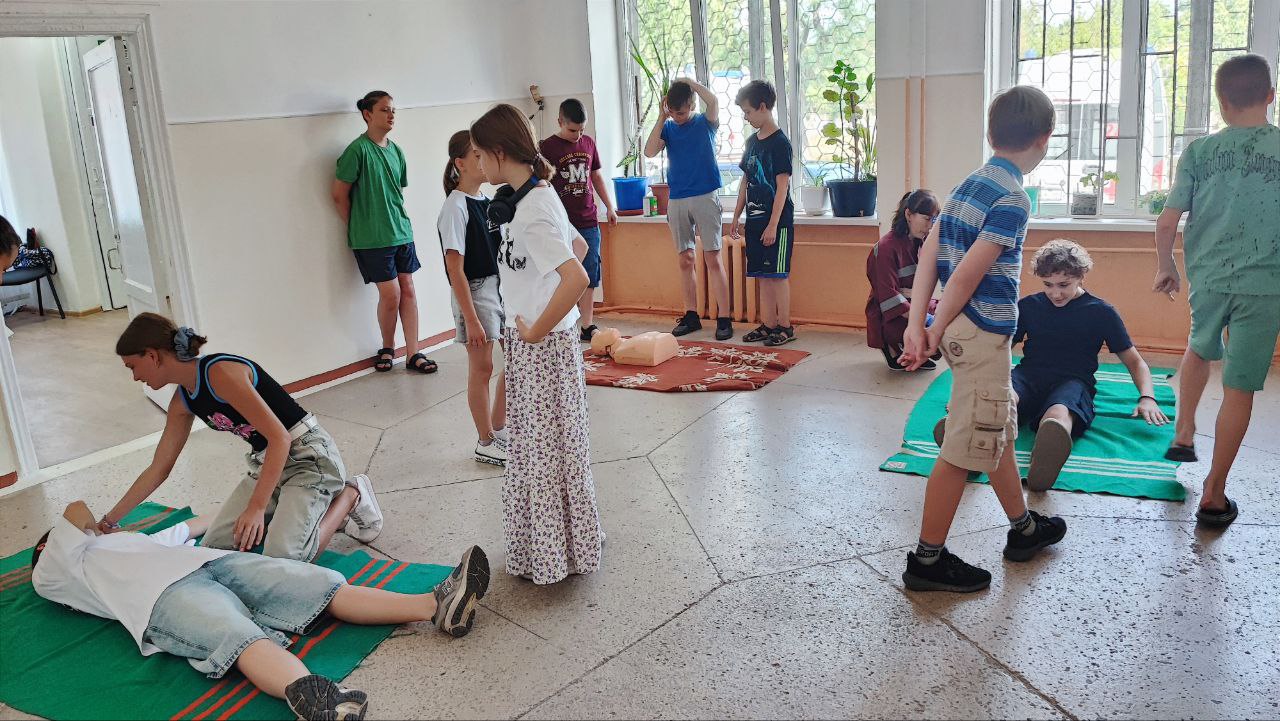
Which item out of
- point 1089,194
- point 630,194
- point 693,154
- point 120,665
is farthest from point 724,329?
point 120,665

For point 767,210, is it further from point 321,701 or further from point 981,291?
point 321,701

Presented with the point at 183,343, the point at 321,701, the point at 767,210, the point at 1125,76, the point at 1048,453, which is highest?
the point at 1125,76

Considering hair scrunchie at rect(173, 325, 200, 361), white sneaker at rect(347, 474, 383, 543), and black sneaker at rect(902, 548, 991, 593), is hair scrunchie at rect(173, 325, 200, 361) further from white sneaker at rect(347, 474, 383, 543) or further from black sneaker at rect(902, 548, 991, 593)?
black sneaker at rect(902, 548, 991, 593)

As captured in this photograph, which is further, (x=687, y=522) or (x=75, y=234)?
(x=75, y=234)

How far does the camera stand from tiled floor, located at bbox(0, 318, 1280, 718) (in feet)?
8.05

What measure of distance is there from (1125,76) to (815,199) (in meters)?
1.85

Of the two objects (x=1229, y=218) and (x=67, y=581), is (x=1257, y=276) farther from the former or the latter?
(x=67, y=581)

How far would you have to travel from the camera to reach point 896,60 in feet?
18.4

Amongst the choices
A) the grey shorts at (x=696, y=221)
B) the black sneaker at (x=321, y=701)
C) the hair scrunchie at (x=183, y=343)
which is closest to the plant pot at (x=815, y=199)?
the grey shorts at (x=696, y=221)

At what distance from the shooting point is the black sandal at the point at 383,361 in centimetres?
590

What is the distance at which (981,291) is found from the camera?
103 inches

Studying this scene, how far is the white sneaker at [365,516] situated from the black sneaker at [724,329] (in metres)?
3.01

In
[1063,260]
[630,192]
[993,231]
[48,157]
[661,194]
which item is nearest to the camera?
[993,231]

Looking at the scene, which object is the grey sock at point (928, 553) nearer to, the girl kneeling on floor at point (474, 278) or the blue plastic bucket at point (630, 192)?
the girl kneeling on floor at point (474, 278)
